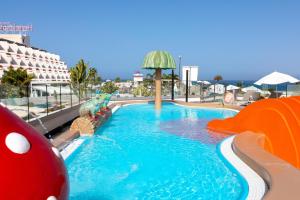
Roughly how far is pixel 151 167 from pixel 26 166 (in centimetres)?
565

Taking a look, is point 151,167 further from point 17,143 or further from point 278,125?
point 17,143

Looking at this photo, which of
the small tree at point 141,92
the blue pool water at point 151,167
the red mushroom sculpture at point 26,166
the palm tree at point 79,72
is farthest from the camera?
the palm tree at point 79,72

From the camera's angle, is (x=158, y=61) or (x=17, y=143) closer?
(x=17, y=143)

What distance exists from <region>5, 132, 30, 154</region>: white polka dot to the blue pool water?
3501 millimetres

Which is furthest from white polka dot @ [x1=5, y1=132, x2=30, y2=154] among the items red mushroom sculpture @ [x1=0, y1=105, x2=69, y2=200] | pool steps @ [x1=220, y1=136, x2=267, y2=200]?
pool steps @ [x1=220, y1=136, x2=267, y2=200]

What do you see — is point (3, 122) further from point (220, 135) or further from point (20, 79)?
point (20, 79)

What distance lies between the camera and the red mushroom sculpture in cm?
241

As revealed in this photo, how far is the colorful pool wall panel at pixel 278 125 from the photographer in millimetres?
9125

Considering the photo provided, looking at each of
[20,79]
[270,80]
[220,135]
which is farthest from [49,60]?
[220,135]

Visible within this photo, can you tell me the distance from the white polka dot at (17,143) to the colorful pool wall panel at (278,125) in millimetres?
7895

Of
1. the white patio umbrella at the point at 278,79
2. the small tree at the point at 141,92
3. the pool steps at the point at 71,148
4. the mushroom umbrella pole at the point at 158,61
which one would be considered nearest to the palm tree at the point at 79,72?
the small tree at the point at 141,92

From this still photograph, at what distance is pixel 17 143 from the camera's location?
8.54ft

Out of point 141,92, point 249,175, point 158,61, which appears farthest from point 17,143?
point 141,92

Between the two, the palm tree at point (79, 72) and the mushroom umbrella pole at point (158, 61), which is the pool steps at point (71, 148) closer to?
the mushroom umbrella pole at point (158, 61)
